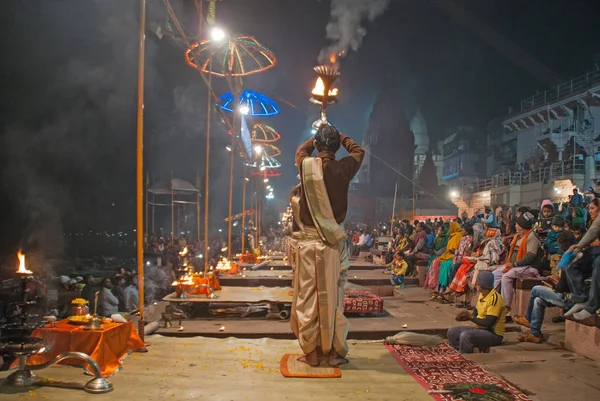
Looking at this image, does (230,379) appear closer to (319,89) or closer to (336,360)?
(336,360)

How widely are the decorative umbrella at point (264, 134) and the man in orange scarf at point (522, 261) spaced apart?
15222 mm

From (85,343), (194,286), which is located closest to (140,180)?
(85,343)

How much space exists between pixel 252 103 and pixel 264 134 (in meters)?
5.07

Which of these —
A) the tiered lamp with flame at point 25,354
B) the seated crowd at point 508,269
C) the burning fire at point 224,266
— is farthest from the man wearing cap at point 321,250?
the burning fire at point 224,266

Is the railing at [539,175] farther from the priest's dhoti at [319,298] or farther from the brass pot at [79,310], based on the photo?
the brass pot at [79,310]

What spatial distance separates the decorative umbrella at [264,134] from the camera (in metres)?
22.7

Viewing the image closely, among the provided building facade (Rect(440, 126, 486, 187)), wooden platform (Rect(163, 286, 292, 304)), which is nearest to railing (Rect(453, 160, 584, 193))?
building facade (Rect(440, 126, 486, 187))

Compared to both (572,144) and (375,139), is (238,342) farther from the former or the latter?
(375,139)

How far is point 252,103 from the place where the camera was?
17.9 metres

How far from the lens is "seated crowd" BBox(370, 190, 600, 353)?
19.6 ft

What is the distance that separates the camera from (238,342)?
6082mm

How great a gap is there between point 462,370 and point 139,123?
15.9 feet

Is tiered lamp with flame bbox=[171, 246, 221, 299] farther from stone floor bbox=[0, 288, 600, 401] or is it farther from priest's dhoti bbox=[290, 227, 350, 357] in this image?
priest's dhoti bbox=[290, 227, 350, 357]

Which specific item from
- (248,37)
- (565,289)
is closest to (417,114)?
(248,37)
